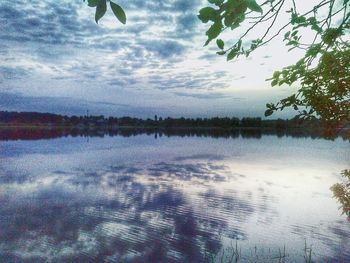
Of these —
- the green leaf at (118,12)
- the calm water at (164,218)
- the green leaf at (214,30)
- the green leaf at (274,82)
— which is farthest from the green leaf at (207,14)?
the calm water at (164,218)

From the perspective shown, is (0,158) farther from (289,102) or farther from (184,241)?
(289,102)

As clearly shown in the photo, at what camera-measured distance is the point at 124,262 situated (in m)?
9.85

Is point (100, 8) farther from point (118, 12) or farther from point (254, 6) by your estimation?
point (254, 6)

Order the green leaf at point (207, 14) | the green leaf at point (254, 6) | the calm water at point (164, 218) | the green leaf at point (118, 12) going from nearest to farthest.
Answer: the green leaf at point (118, 12) < the green leaf at point (254, 6) < the green leaf at point (207, 14) < the calm water at point (164, 218)

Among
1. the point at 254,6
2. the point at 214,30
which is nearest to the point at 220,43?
the point at 214,30

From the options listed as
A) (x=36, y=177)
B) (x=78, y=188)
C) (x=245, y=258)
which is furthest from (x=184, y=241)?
(x=36, y=177)

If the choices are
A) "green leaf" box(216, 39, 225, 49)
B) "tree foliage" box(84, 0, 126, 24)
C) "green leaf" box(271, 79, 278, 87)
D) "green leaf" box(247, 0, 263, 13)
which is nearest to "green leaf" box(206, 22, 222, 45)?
"green leaf" box(247, 0, 263, 13)

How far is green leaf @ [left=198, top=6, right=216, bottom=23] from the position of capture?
187cm

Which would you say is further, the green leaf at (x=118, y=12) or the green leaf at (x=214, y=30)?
the green leaf at (x=214, y=30)

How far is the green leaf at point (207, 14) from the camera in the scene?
73.5 inches

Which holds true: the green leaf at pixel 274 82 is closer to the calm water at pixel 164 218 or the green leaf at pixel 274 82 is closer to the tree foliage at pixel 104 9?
the tree foliage at pixel 104 9

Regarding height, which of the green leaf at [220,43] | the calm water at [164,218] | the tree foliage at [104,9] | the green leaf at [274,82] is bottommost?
the calm water at [164,218]

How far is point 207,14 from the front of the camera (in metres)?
1.89

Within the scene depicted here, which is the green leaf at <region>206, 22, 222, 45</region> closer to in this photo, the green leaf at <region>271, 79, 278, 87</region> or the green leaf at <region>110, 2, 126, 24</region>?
the green leaf at <region>110, 2, 126, 24</region>
